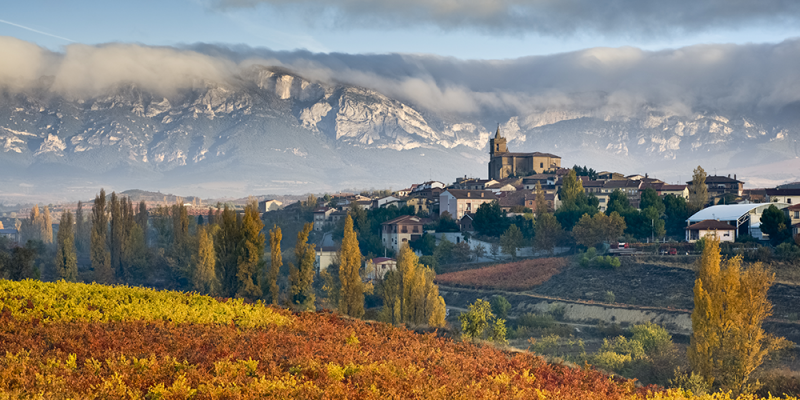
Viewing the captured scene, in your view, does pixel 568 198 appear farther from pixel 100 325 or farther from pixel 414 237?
pixel 100 325

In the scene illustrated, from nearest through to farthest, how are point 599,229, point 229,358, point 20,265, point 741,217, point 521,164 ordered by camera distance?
point 229,358, point 20,265, point 741,217, point 599,229, point 521,164

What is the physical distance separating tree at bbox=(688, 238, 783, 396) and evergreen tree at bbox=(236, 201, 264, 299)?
1048 inches

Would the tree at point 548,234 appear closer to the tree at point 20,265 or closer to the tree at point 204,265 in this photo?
the tree at point 204,265

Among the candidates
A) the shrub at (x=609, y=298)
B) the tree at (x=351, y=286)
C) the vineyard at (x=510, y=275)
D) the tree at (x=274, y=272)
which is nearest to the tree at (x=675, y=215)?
the vineyard at (x=510, y=275)

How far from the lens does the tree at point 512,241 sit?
7812 centimetres

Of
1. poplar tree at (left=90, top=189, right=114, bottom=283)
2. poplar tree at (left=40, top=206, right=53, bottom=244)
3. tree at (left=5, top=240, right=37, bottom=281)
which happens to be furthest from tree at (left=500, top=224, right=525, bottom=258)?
poplar tree at (left=40, top=206, right=53, bottom=244)

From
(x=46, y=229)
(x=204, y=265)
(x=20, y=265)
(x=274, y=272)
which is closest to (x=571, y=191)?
(x=204, y=265)

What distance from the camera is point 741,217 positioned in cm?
7194

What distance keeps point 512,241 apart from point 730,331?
48.5 m

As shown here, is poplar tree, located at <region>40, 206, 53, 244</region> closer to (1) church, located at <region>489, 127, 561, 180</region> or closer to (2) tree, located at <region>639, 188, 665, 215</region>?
(1) church, located at <region>489, 127, 561, 180</region>

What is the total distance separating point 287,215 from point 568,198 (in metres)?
58.5

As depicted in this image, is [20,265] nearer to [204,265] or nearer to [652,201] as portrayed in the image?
[204,265]

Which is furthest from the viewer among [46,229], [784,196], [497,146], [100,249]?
[497,146]

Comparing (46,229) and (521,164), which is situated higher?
(521,164)
